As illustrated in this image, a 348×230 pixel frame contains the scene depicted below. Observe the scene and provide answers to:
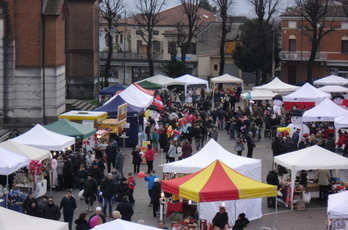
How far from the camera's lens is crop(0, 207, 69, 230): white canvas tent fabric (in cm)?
1210

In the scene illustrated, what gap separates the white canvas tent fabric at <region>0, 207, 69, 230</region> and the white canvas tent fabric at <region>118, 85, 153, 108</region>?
1768cm

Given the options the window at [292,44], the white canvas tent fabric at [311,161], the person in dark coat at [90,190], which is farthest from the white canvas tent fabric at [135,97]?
the window at [292,44]

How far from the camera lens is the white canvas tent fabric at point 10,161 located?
1744 centimetres

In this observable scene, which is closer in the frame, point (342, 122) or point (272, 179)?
point (272, 179)

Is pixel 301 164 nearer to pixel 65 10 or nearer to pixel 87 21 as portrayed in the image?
pixel 65 10

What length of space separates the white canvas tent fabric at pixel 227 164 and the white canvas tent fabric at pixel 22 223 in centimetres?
482

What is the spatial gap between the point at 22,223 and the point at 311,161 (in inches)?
381

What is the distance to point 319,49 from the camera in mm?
64625

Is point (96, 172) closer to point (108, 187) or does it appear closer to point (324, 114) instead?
point (108, 187)

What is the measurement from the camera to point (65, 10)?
110 feet

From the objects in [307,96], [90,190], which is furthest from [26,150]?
[307,96]

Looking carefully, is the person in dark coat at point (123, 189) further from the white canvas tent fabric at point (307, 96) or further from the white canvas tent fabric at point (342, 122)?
the white canvas tent fabric at point (307, 96)

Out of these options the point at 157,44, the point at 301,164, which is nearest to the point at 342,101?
the point at 301,164

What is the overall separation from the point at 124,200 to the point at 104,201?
218 cm
